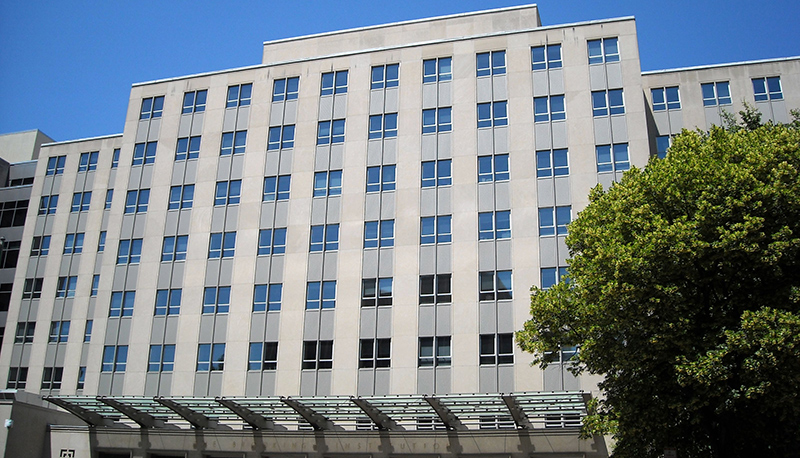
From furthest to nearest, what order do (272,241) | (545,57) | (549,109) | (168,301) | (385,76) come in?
(385,76) < (168,301) < (272,241) < (545,57) < (549,109)

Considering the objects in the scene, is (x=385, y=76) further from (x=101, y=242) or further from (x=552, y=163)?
Result: (x=101, y=242)

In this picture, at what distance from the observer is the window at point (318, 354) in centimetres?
3703

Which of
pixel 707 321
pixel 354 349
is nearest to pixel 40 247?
pixel 354 349

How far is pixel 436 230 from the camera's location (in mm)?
37938

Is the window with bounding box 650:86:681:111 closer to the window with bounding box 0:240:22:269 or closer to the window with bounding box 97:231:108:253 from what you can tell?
the window with bounding box 97:231:108:253

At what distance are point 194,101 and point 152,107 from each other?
3101mm

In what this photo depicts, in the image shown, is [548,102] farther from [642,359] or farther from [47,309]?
[47,309]

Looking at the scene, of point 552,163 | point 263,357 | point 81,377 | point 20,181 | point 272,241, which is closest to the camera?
point 552,163

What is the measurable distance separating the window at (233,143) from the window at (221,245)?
5206 millimetres

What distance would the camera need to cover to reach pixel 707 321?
73.9ft

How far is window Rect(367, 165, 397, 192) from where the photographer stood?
1561 inches

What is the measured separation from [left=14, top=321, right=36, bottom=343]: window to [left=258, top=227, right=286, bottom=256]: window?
1920cm

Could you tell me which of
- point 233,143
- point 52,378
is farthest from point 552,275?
point 52,378

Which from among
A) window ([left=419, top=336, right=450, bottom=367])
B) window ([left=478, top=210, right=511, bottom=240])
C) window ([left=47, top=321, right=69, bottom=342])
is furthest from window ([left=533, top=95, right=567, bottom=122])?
window ([left=47, top=321, right=69, bottom=342])
